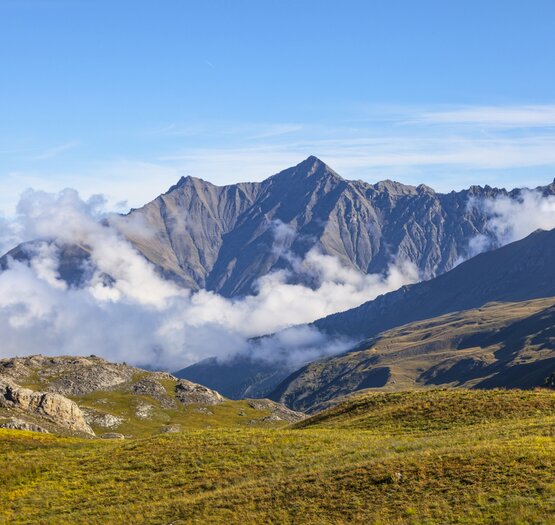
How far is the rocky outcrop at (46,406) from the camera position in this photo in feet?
563

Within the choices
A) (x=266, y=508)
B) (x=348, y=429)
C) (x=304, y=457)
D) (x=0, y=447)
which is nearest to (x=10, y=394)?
(x=0, y=447)

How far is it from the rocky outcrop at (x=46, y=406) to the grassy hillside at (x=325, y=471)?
311ft

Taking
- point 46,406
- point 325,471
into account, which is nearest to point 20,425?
point 46,406

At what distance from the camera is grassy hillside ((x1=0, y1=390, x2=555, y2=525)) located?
4066cm

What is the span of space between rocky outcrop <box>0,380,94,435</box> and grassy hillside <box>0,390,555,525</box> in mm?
94817

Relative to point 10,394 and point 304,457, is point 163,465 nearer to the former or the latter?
point 304,457

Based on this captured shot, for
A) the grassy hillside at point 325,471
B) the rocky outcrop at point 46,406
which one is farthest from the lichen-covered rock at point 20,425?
the grassy hillside at point 325,471

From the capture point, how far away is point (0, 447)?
75750 mm

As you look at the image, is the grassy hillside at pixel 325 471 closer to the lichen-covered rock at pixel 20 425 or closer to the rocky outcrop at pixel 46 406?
the lichen-covered rock at pixel 20 425

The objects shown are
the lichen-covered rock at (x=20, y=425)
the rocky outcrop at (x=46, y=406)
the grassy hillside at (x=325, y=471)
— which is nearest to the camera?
the grassy hillside at (x=325, y=471)

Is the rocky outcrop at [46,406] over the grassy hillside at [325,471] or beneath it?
beneath

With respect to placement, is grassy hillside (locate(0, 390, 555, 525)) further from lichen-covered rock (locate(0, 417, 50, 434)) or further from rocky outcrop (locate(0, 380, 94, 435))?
rocky outcrop (locate(0, 380, 94, 435))

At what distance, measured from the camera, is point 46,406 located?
17625cm

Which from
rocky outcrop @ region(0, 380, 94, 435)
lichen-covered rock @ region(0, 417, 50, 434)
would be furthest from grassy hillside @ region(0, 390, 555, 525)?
rocky outcrop @ region(0, 380, 94, 435)
